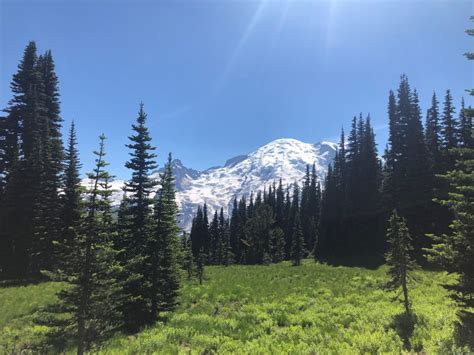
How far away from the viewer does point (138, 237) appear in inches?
842

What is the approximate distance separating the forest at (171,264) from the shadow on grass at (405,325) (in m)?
0.08

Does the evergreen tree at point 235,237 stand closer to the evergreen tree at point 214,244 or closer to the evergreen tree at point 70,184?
the evergreen tree at point 214,244

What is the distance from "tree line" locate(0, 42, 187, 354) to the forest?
8cm

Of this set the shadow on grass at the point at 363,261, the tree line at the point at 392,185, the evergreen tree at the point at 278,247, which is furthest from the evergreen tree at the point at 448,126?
the evergreen tree at the point at 278,247

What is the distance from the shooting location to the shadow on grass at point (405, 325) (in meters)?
13.0

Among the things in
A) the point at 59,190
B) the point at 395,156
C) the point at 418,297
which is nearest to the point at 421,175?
the point at 395,156

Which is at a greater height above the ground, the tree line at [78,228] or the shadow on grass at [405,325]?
the tree line at [78,228]

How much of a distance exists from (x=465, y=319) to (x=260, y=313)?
10.5m

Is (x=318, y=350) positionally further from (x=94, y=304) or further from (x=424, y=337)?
(x=94, y=304)

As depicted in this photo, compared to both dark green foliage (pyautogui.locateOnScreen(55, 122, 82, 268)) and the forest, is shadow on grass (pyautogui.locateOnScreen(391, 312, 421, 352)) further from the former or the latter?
dark green foliage (pyautogui.locateOnScreen(55, 122, 82, 268))

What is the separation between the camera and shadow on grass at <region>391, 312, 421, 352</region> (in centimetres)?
1303

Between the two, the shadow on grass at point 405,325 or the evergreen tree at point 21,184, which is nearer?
the shadow on grass at point 405,325

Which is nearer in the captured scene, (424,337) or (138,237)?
(424,337)

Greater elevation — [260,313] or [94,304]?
[94,304]
